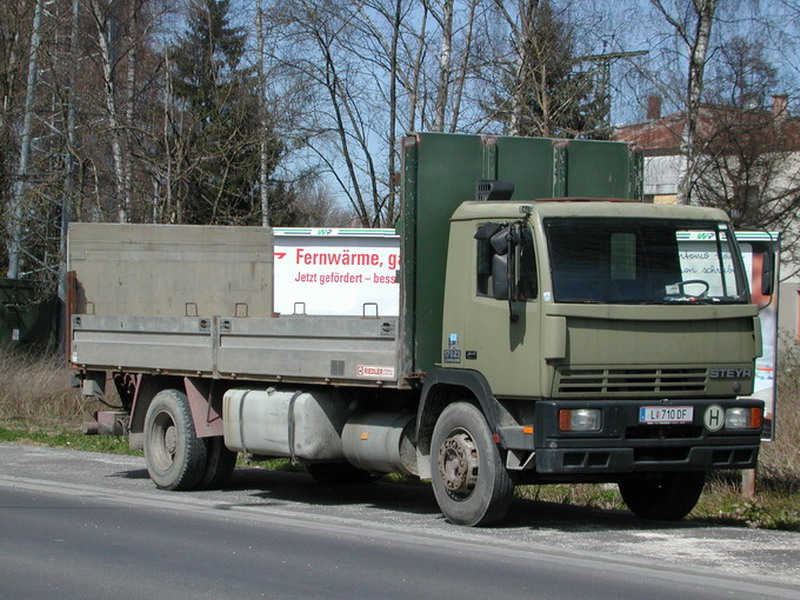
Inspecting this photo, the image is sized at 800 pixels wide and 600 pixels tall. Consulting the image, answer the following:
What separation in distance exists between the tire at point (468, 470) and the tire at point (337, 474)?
3337 mm

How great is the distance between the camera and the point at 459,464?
1008 centimetres

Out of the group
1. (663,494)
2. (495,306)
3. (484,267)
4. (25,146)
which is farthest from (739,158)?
(25,146)

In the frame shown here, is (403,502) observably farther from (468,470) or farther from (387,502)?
(468,470)

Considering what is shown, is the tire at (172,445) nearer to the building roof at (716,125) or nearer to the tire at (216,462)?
the tire at (216,462)

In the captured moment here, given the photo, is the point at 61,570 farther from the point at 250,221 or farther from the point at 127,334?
the point at 250,221

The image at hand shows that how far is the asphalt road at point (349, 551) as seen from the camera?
24.9 ft

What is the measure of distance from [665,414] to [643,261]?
4.06 feet

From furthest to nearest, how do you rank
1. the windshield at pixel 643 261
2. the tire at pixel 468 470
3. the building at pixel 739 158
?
the building at pixel 739 158 < the tire at pixel 468 470 < the windshield at pixel 643 261

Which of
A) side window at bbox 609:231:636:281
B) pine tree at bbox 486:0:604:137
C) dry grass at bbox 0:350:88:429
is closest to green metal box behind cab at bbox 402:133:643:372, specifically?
side window at bbox 609:231:636:281

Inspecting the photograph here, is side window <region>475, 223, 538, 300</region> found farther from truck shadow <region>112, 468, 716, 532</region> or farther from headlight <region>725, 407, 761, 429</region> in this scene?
truck shadow <region>112, 468, 716, 532</region>

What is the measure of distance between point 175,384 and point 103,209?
45.3 ft

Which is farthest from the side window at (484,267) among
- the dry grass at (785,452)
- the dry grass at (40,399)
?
the dry grass at (40,399)

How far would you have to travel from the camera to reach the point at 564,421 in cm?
930

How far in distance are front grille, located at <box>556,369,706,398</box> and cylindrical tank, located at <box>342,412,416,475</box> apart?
75.8 inches
